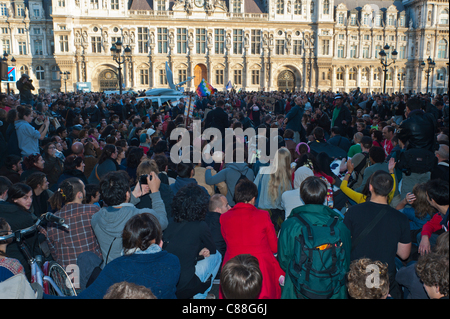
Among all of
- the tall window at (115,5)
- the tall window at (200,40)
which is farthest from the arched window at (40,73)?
the tall window at (200,40)

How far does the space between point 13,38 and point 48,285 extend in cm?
4647

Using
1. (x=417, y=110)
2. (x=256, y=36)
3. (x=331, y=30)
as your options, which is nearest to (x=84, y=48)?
(x=256, y=36)

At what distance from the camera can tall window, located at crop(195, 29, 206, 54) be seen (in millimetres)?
40781

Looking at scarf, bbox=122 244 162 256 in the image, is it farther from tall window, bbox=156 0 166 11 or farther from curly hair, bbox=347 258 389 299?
tall window, bbox=156 0 166 11

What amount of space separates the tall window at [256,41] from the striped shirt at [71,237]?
40.6 m

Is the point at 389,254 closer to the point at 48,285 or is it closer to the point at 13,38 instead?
the point at 48,285

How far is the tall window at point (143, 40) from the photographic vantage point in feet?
132

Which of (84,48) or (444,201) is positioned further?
(84,48)

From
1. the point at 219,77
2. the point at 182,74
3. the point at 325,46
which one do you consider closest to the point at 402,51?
the point at 325,46

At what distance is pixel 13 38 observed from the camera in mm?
41531

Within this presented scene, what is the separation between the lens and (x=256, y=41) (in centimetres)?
4178

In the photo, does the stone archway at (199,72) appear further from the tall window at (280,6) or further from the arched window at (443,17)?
the arched window at (443,17)

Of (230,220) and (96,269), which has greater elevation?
(230,220)

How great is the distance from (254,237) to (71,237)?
1.81 metres
